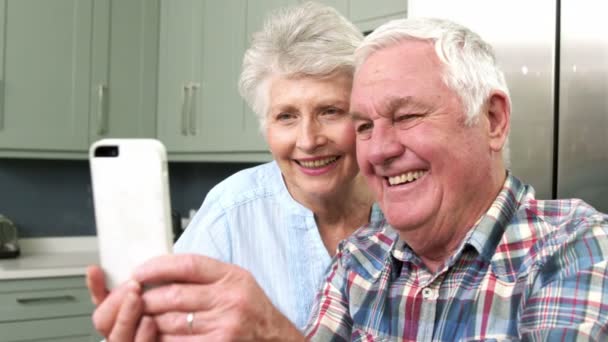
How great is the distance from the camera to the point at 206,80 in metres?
3.11

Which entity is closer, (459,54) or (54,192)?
(459,54)

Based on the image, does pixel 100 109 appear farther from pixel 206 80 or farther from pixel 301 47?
pixel 301 47

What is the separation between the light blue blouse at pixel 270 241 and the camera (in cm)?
126

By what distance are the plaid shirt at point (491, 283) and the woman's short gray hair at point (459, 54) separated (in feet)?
0.49

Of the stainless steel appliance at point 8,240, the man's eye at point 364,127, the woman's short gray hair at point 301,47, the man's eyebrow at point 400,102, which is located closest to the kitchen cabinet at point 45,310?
the stainless steel appliance at point 8,240

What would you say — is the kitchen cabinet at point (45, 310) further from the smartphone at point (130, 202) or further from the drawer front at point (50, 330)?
the smartphone at point (130, 202)

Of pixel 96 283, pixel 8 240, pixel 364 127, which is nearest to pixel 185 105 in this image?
pixel 8 240

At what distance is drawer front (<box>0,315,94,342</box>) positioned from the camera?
2.71 meters

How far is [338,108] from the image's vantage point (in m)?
1.25

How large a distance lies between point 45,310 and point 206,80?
1.19 metres

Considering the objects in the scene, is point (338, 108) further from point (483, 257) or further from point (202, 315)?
point (202, 315)

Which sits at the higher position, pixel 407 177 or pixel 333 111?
pixel 333 111

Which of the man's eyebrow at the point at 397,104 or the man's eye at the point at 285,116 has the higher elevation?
the man's eyebrow at the point at 397,104

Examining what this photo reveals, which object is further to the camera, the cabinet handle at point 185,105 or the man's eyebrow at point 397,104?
the cabinet handle at point 185,105
